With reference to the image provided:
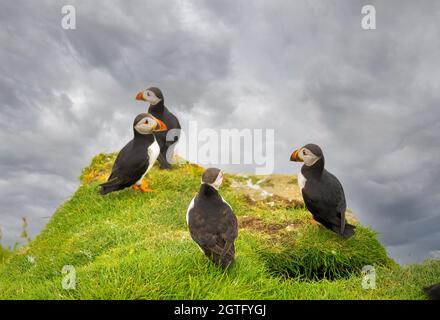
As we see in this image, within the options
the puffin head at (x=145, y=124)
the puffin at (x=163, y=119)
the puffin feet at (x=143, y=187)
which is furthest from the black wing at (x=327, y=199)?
the puffin at (x=163, y=119)

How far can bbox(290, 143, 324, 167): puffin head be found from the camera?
24.7ft

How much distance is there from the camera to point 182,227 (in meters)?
8.47

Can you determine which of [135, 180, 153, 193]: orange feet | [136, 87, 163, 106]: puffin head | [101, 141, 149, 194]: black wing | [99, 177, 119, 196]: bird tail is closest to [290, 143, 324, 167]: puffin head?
[101, 141, 149, 194]: black wing

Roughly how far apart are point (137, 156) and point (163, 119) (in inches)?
91.1

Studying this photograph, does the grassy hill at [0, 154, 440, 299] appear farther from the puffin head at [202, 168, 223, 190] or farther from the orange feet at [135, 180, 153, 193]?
the puffin head at [202, 168, 223, 190]

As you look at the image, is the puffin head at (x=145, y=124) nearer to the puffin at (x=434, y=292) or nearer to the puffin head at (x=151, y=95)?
the puffin head at (x=151, y=95)

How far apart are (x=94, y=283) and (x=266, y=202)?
676cm

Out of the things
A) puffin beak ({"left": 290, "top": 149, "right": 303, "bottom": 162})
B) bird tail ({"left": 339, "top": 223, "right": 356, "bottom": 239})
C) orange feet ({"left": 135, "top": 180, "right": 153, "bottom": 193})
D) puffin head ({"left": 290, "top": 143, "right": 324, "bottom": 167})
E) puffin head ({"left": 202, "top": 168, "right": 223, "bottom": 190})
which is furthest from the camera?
orange feet ({"left": 135, "top": 180, "right": 153, "bottom": 193})

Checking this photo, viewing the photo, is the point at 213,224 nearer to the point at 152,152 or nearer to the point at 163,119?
the point at 152,152

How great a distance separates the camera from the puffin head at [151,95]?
11141 millimetres

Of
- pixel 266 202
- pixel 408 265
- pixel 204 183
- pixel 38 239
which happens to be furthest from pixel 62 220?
pixel 408 265

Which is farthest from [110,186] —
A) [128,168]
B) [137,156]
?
[137,156]

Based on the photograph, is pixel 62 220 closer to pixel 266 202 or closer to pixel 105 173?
pixel 105 173

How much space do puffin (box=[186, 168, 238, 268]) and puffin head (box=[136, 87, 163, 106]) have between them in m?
6.13
